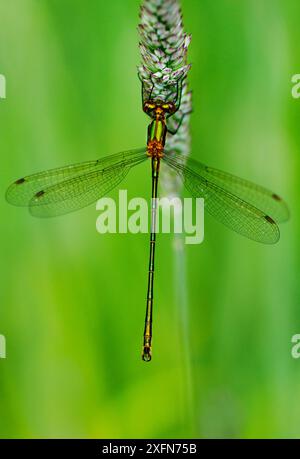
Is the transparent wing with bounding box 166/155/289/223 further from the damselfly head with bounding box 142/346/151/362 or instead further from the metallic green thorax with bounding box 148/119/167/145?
the damselfly head with bounding box 142/346/151/362

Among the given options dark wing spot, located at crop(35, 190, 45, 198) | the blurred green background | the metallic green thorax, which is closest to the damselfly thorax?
the metallic green thorax

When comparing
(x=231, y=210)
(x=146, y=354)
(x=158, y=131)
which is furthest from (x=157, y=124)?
(x=146, y=354)

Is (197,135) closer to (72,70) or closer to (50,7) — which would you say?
(72,70)

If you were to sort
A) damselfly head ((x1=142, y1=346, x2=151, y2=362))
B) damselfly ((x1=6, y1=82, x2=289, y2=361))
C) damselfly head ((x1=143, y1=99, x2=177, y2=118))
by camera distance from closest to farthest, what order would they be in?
damselfly head ((x1=143, y1=99, x2=177, y2=118)) → damselfly ((x1=6, y1=82, x2=289, y2=361)) → damselfly head ((x1=142, y1=346, x2=151, y2=362))

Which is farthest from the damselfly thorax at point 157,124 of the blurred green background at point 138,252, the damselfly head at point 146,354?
the damselfly head at point 146,354

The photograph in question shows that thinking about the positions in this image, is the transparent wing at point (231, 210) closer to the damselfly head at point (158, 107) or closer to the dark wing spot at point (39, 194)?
the damselfly head at point (158, 107)

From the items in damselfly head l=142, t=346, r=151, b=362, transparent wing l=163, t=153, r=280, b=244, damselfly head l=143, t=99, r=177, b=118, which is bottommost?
damselfly head l=142, t=346, r=151, b=362

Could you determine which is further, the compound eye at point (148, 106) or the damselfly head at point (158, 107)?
the compound eye at point (148, 106)

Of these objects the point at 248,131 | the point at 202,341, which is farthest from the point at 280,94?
the point at 202,341
